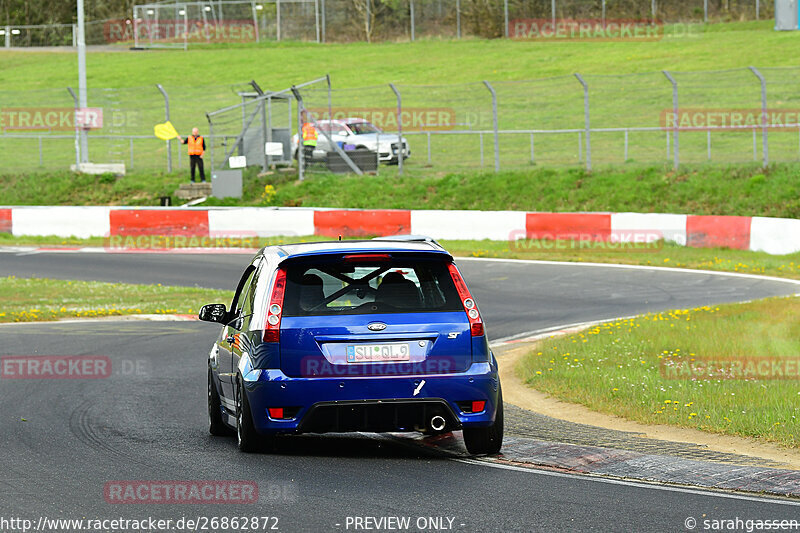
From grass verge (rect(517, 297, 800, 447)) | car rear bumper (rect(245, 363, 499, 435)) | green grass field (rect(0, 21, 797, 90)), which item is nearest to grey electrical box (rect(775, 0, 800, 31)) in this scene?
grass verge (rect(517, 297, 800, 447))

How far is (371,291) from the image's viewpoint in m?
8.12

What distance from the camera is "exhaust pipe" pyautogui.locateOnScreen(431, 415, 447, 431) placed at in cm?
795

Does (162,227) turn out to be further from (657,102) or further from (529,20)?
(529,20)

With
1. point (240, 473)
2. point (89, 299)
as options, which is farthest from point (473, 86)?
point (240, 473)

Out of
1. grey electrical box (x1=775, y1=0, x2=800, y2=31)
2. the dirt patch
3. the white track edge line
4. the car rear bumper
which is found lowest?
the dirt patch

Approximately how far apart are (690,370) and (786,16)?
3.40m

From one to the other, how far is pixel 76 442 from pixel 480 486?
10.4ft

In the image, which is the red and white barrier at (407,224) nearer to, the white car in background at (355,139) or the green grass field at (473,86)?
the green grass field at (473,86)

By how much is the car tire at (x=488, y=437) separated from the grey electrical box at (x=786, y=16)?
5.33 metres

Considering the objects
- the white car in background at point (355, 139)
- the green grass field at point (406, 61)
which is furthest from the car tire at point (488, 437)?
the green grass field at point (406, 61)

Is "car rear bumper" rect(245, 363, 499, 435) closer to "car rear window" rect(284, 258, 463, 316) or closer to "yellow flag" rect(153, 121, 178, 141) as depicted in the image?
"car rear window" rect(284, 258, 463, 316)

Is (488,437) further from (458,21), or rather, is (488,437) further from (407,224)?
(458,21)

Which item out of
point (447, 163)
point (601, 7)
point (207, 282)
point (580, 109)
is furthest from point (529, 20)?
point (207, 282)

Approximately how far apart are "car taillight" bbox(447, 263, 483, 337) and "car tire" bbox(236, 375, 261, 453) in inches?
60.5
